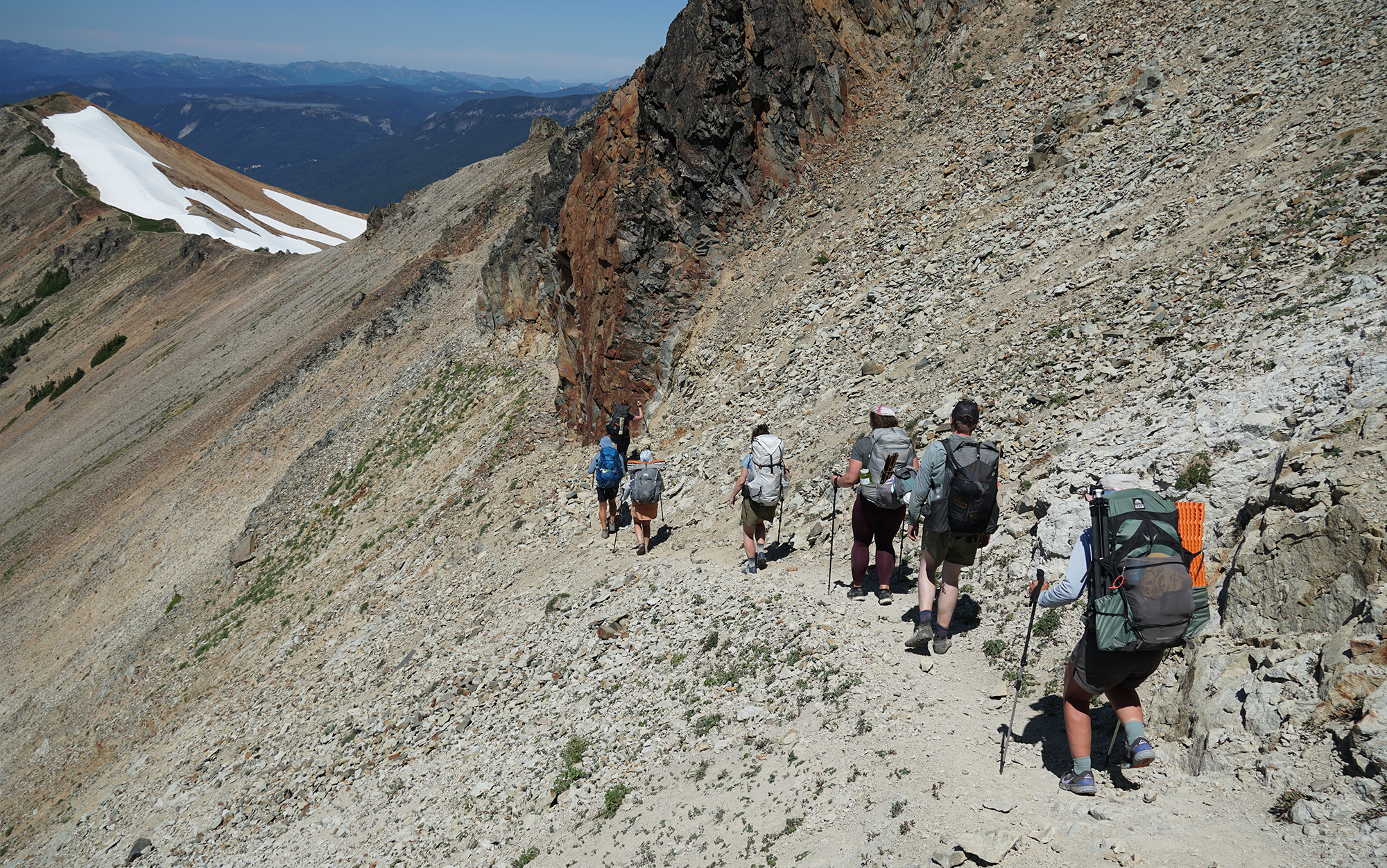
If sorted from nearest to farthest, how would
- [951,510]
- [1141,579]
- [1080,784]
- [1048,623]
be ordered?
[1141,579]
[1080,784]
[951,510]
[1048,623]

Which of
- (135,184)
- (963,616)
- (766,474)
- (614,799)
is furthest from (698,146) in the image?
(135,184)

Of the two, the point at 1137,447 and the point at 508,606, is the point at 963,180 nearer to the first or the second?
the point at 1137,447

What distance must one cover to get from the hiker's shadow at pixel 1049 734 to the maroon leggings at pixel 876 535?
98.2 inches

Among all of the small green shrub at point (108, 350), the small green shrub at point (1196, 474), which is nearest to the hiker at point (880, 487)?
the small green shrub at point (1196, 474)

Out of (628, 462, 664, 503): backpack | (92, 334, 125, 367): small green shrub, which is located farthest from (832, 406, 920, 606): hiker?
(92, 334, 125, 367): small green shrub

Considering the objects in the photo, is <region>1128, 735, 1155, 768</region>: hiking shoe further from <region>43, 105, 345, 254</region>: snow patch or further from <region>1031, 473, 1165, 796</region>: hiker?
<region>43, 105, 345, 254</region>: snow patch

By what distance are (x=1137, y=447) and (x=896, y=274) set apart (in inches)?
316

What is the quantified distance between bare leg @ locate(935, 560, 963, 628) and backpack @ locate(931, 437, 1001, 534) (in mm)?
424

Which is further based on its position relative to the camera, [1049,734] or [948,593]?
[948,593]

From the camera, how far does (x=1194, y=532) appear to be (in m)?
4.94

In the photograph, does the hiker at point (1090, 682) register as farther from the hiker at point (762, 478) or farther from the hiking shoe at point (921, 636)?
the hiker at point (762, 478)

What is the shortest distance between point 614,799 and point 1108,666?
16.5 ft

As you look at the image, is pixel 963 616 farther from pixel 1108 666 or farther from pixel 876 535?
pixel 1108 666

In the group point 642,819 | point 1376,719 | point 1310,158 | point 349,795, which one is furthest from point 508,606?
point 1310,158
